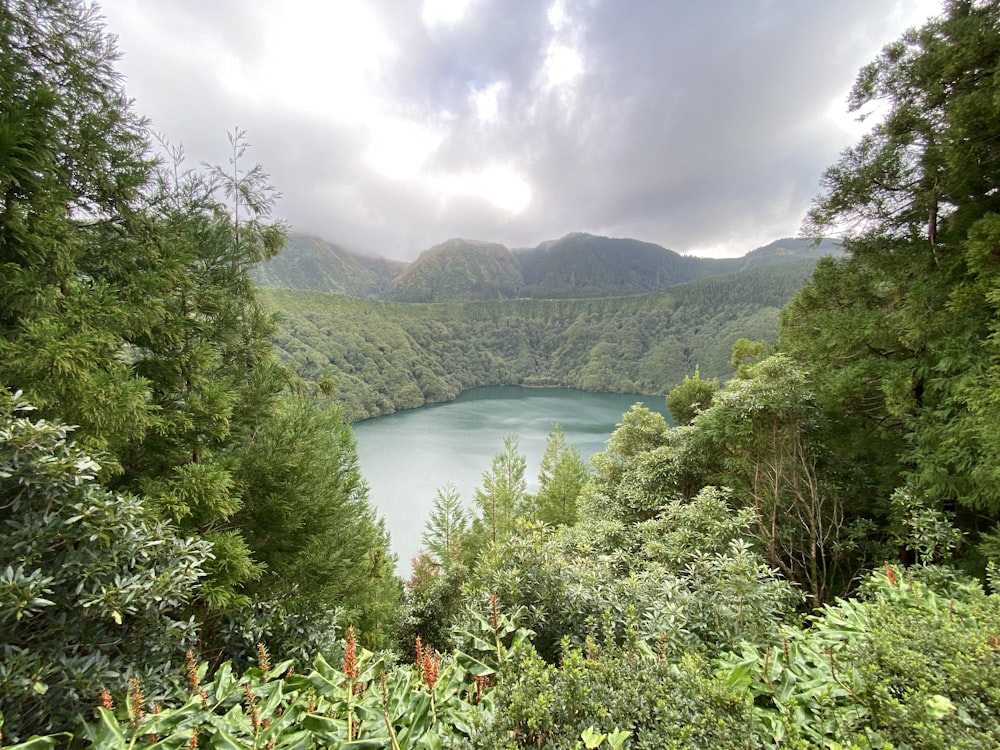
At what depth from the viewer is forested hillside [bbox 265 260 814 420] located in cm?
6059

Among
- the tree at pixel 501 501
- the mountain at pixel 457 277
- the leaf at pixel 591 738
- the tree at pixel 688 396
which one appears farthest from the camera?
the mountain at pixel 457 277

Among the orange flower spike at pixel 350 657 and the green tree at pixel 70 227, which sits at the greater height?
the green tree at pixel 70 227

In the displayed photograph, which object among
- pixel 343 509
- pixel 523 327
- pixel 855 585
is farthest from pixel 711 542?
pixel 523 327

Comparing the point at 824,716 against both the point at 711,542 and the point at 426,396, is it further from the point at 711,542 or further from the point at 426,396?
the point at 426,396

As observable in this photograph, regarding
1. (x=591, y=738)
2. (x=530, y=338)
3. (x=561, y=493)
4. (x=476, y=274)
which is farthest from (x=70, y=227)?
(x=476, y=274)

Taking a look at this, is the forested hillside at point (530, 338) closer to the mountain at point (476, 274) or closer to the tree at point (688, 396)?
the tree at point (688, 396)

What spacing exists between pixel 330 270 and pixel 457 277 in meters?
53.2

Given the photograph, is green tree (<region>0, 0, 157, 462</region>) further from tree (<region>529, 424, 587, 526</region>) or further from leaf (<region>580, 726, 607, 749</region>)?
tree (<region>529, 424, 587, 526</region>)

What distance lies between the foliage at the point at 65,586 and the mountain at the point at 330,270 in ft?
497

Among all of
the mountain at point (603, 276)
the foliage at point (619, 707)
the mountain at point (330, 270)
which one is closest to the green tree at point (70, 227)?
the foliage at point (619, 707)

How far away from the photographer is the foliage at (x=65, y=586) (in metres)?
1.63

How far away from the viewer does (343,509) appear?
236 inches

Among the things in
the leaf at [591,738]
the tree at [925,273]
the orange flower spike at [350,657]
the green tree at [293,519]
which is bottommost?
the green tree at [293,519]

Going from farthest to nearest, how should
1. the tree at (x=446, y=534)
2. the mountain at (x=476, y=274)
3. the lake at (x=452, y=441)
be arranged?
the mountain at (x=476, y=274), the lake at (x=452, y=441), the tree at (x=446, y=534)
